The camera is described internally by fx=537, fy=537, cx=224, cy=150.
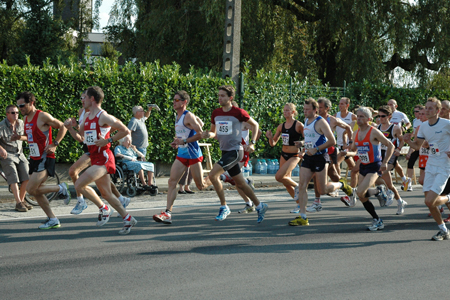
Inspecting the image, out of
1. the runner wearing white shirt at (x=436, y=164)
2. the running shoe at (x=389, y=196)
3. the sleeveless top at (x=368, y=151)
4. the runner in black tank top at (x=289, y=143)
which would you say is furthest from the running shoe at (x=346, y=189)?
the runner wearing white shirt at (x=436, y=164)

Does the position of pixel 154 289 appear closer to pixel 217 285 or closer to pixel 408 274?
pixel 217 285

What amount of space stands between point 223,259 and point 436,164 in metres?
3.32

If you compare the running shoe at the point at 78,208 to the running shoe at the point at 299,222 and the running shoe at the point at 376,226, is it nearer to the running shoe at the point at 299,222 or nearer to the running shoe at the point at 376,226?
the running shoe at the point at 299,222

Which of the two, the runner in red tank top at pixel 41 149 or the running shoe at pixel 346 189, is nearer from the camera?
the runner in red tank top at pixel 41 149

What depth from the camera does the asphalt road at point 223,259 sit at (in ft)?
15.9

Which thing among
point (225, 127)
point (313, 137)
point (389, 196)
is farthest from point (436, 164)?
point (225, 127)

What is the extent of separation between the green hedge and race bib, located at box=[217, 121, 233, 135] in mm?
6516

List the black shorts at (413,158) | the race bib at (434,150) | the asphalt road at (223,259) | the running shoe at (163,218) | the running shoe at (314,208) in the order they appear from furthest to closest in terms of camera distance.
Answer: the black shorts at (413,158) → the running shoe at (314,208) → the running shoe at (163,218) → the race bib at (434,150) → the asphalt road at (223,259)

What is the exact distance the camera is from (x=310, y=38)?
21328mm

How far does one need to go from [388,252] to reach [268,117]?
1102 cm

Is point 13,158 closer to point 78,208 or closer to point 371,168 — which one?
point 78,208

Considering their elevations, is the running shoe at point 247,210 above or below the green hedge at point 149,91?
below

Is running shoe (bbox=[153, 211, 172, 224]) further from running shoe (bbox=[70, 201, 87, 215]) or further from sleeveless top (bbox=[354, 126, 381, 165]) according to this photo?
sleeveless top (bbox=[354, 126, 381, 165])

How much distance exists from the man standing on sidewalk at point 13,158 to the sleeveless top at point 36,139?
5.91 ft
